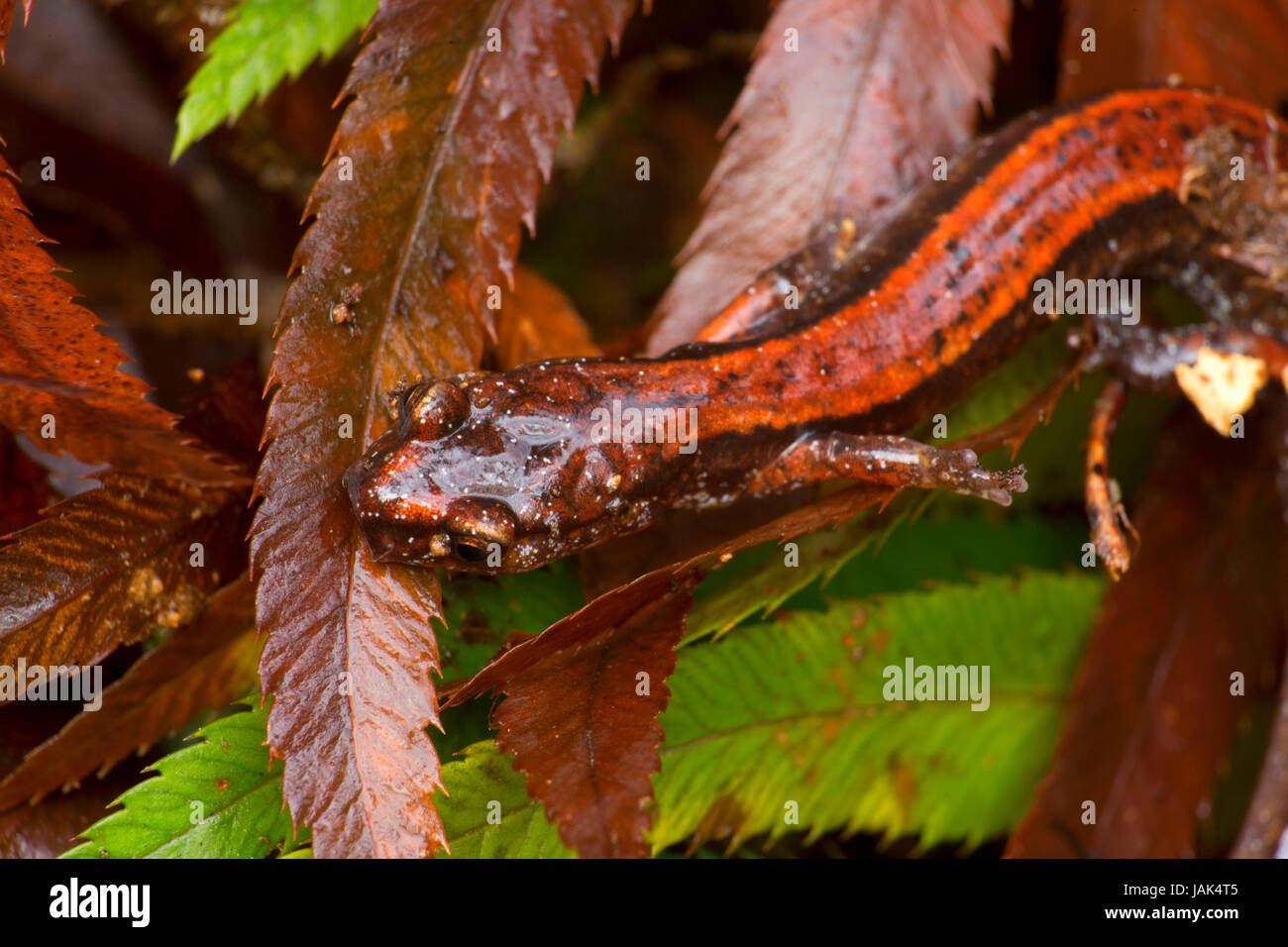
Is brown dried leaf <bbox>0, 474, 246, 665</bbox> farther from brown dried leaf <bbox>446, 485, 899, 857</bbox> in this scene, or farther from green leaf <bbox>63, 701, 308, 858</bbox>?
brown dried leaf <bbox>446, 485, 899, 857</bbox>

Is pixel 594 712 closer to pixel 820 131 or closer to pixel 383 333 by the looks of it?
pixel 383 333

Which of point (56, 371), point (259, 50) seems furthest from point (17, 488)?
point (259, 50)

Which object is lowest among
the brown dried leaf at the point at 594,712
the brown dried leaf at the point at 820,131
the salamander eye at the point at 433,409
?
the brown dried leaf at the point at 594,712

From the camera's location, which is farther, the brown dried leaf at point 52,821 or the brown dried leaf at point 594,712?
the brown dried leaf at point 52,821

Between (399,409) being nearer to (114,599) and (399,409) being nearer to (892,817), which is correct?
(114,599)

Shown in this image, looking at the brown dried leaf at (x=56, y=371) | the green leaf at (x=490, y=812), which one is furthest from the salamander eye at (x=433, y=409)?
the green leaf at (x=490, y=812)

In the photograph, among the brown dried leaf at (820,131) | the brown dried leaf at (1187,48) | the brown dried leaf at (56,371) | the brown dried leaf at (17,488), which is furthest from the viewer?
the brown dried leaf at (1187,48)

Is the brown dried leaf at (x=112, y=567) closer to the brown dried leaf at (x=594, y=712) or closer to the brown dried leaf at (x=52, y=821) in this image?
the brown dried leaf at (x=52, y=821)
